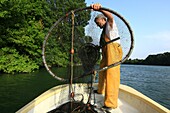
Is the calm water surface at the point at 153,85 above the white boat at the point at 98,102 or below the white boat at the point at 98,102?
below

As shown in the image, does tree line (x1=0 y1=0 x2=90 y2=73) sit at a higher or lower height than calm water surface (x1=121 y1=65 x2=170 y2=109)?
higher

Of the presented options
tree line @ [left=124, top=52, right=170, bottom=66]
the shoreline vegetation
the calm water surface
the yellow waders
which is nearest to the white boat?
the yellow waders

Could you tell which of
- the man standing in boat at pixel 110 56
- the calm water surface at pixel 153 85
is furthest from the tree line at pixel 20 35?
the man standing in boat at pixel 110 56

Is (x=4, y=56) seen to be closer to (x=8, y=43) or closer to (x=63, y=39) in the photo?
(x=8, y=43)

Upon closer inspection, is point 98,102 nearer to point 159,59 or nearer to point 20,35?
point 20,35

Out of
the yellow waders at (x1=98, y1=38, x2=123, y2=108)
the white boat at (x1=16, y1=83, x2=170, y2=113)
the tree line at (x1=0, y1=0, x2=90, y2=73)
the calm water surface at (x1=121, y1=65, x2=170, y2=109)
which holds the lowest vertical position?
the calm water surface at (x1=121, y1=65, x2=170, y2=109)

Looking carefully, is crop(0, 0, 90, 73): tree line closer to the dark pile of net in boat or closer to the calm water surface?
the calm water surface

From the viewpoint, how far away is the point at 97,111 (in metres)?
3.89

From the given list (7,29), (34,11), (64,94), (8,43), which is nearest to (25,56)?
(8,43)

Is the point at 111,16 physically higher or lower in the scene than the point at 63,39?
higher

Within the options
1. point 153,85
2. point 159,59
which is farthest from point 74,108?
point 159,59

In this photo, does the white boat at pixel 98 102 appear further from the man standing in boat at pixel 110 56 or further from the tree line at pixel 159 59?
the tree line at pixel 159 59

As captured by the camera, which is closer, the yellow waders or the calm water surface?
the yellow waders

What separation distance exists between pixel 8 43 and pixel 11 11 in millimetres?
4534
